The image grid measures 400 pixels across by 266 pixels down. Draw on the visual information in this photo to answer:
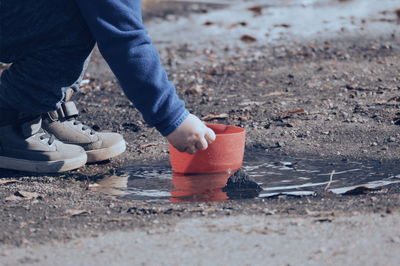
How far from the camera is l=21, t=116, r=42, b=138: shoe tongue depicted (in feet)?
12.7

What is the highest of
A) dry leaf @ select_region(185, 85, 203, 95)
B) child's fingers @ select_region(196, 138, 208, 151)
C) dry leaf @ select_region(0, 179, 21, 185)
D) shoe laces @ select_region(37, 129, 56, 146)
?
child's fingers @ select_region(196, 138, 208, 151)

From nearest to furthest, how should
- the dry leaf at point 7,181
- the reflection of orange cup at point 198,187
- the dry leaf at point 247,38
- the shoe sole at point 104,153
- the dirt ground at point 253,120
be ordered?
the dirt ground at point 253,120
the reflection of orange cup at point 198,187
the dry leaf at point 7,181
the shoe sole at point 104,153
the dry leaf at point 247,38

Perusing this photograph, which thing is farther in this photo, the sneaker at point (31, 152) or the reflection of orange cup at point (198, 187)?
the sneaker at point (31, 152)

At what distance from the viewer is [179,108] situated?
10.7 ft

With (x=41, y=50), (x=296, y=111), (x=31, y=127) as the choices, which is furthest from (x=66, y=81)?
(x=296, y=111)

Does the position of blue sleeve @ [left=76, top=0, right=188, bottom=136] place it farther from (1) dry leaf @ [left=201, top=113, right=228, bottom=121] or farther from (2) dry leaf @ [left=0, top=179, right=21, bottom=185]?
(1) dry leaf @ [left=201, top=113, right=228, bottom=121]

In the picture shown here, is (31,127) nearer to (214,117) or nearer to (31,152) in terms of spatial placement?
(31,152)

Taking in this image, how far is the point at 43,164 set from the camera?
383cm

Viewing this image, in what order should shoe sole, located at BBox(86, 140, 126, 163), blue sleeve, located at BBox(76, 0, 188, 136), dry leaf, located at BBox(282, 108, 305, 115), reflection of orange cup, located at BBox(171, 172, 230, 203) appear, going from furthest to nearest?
dry leaf, located at BBox(282, 108, 305, 115)
shoe sole, located at BBox(86, 140, 126, 163)
reflection of orange cup, located at BBox(171, 172, 230, 203)
blue sleeve, located at BBox(76, 0, 188, 136)

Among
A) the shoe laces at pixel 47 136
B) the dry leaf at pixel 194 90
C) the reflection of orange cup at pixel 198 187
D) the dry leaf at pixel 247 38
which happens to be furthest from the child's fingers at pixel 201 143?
the dry leaf at pixel 247 38

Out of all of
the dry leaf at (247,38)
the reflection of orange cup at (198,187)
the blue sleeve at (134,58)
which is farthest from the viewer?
the dry leaf at (247,38)

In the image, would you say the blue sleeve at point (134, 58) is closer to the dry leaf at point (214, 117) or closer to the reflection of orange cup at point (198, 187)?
the reflection of orange cup at point (198, 187)

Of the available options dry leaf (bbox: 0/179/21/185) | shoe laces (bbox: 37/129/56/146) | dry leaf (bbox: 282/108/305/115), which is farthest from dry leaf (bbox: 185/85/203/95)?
dry leaf (bbox: 0/179/21/185)

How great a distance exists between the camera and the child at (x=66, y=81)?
321cm
